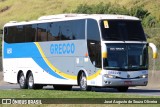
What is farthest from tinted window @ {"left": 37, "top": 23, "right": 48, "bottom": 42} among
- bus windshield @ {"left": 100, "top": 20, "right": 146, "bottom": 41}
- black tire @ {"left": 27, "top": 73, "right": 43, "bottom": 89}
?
bus windshield @ {"left": 100, "top": 20, "right": 146, "bottom": 41}

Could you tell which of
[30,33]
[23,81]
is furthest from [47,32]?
[23,81]

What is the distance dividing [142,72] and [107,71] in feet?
5.61

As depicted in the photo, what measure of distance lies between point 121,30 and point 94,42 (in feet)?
4.45

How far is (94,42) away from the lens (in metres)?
33.3

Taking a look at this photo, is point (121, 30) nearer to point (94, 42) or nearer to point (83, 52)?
point (94, 42)

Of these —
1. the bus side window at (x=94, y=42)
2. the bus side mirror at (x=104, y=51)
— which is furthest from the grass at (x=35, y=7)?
the bus side mirror at (x=104, y=51)

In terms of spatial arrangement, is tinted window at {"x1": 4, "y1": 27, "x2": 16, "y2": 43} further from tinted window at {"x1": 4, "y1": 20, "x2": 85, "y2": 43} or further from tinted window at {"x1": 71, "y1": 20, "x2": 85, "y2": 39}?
tinted window at {"x1": 71, "y1": 20, "x2": 85, "y2": 39}

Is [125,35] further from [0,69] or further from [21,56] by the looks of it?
[0,69]

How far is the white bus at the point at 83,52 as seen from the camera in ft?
108

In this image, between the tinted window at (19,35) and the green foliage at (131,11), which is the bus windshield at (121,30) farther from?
the green foliage at (131,11)

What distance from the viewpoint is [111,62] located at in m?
32.8

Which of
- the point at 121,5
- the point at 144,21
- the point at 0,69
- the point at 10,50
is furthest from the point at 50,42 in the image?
the point at 121,5

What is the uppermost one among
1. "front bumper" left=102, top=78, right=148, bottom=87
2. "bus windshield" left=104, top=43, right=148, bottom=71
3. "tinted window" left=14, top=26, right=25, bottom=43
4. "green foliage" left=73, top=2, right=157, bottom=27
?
"green foliage" left=73, top=2, right=157, bottom=27

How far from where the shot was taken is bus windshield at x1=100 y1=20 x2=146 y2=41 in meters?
33.0
